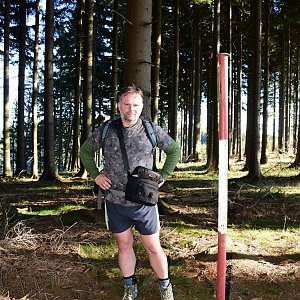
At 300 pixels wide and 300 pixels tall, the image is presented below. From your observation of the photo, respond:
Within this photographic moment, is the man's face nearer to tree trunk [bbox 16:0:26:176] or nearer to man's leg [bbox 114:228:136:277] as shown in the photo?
man's leg [bbox 114:228:136:277]

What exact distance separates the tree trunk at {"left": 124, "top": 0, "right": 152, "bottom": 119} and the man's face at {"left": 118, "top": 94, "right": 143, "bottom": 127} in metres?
2.71

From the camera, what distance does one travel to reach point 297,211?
286 inches

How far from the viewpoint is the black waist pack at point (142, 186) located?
332 centimetres

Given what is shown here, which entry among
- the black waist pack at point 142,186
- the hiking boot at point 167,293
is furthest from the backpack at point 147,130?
the hiking boot at point 167,293

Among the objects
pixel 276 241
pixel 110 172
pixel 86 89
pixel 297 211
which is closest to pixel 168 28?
pixel 86 89

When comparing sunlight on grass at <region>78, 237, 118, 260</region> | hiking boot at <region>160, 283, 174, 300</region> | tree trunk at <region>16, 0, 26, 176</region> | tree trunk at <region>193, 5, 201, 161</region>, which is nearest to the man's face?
hiking boot at <region>160, 283, 174, 300</region>

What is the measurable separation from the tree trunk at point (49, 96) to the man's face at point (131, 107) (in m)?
11.1

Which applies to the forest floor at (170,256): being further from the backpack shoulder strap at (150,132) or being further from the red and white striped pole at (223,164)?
the backpack shoulder strap at (150,132)

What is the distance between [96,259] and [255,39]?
9460 millimetres

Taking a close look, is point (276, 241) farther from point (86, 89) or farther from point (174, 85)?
point (174, 85)

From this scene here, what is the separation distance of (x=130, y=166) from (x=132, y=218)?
0.48m

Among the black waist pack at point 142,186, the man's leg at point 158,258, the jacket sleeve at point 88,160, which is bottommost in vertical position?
the man's leg at point 158,258

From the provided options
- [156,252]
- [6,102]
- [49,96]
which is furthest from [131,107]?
[6,102]

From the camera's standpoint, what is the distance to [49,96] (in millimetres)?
13938
